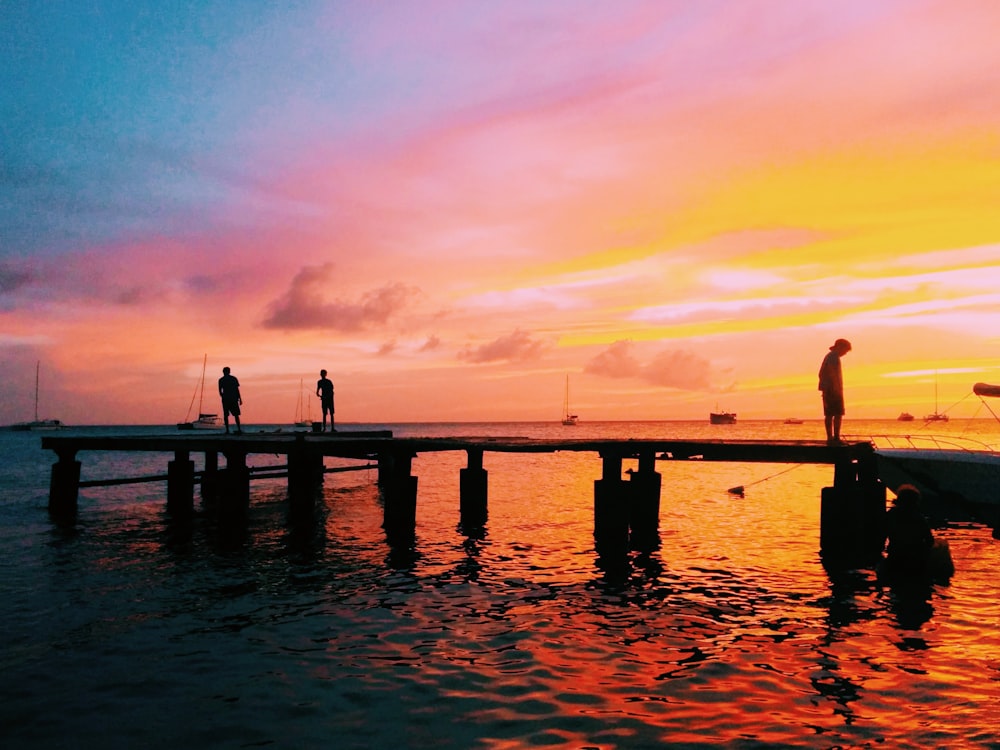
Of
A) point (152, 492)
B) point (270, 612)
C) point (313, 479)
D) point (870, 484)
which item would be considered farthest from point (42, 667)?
point (152, 492)

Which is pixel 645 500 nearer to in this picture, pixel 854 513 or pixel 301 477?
pixel 854 513

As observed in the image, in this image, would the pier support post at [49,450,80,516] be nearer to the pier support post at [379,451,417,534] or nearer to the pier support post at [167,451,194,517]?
the pier support post at [167,451,194,517]

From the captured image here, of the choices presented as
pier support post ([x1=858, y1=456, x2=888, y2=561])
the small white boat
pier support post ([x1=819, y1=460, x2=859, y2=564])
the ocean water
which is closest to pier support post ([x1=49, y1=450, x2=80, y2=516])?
the ocean water

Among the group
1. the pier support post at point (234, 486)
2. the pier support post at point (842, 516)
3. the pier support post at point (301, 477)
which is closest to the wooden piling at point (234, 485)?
the pier support post at point (234, 486)

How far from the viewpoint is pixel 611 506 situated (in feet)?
64.7

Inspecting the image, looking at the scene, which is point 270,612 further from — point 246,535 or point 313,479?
point 313,479

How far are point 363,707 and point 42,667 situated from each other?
4.85m

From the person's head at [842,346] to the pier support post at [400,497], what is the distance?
37.8ft

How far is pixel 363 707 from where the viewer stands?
8383mm

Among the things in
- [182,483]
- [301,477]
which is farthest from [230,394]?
Result: [301,477]

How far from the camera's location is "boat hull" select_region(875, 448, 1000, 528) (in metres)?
21.5

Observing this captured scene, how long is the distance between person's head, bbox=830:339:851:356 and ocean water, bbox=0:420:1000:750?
5.09 metres

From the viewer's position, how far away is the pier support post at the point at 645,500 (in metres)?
20.8

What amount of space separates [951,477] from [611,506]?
35.8 feet
